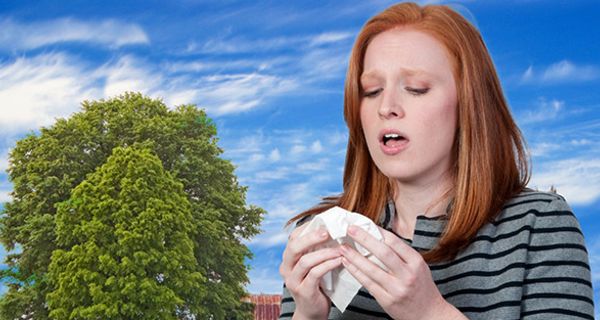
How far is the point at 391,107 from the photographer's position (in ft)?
7.84

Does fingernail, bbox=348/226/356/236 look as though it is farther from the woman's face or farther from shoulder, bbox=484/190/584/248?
shoulder, bbox=484/190/584/248

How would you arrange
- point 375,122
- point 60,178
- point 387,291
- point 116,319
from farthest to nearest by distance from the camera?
point 60,178 < point 116,319 < point 375,122 < point 387,291

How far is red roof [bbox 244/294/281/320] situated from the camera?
94.9ft

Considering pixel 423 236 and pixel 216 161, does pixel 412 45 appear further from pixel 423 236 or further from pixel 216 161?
pixel 216 161

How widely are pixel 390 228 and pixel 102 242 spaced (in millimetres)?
19365

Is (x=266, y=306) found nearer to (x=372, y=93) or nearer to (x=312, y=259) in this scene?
(x=372, y=93)

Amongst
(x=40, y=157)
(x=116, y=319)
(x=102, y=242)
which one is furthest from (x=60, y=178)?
(x=116, y=319)

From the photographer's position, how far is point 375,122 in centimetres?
243

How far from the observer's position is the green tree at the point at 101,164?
888 inches

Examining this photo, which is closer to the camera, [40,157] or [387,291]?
A: [387,291]

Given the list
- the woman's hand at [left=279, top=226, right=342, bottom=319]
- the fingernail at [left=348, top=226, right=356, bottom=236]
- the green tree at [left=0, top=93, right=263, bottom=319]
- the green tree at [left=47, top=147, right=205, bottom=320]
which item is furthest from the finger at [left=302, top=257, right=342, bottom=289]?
the green tree at [left=0, top=93, right=263, bottom=319]

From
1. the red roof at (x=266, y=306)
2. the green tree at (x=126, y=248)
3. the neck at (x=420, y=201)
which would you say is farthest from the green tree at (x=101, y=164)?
the neck at (x=420, y=201)

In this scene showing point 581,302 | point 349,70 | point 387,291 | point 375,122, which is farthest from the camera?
point 349,70

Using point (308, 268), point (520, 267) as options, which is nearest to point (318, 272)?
point (308, 268)
